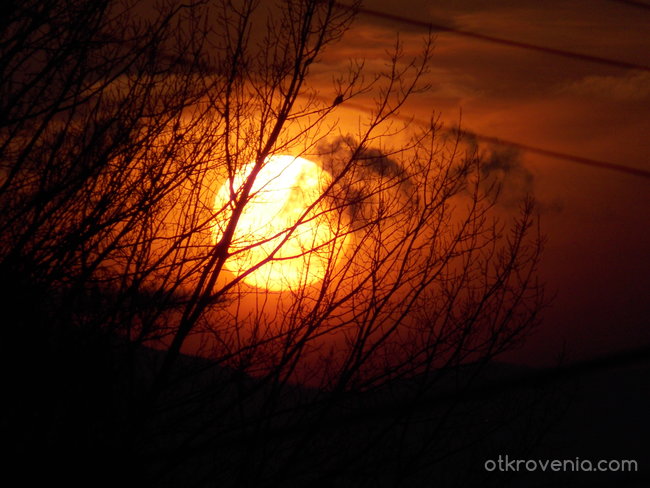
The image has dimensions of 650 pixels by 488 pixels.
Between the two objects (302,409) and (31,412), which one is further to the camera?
(302,409)

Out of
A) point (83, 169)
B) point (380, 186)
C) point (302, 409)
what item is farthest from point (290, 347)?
point (83, 169)

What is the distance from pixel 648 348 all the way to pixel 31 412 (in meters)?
3.97

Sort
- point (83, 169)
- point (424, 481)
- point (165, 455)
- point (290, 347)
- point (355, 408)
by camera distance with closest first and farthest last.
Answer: point (83, 169) < point (165, 455) < point (290, 347) < point (355, 408) < point (424, 481)

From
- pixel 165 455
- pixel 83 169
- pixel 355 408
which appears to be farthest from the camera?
pixel 355 408

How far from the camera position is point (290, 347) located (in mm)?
5781

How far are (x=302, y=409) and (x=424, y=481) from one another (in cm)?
212

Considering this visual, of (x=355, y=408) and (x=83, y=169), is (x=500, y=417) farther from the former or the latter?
(x=83, y=169)

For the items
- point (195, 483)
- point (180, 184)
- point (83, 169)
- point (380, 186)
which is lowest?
point (195, 483)

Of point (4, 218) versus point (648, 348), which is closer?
point (648, 348)

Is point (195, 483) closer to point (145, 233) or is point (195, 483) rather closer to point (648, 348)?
point (145, 233)

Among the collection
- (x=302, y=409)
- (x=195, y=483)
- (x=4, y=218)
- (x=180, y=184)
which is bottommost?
(x=195, y=483)

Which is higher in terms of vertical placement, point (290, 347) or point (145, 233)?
point (145, 233)

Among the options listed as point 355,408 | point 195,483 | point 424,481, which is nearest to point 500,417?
point 424,481

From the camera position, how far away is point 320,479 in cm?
603
